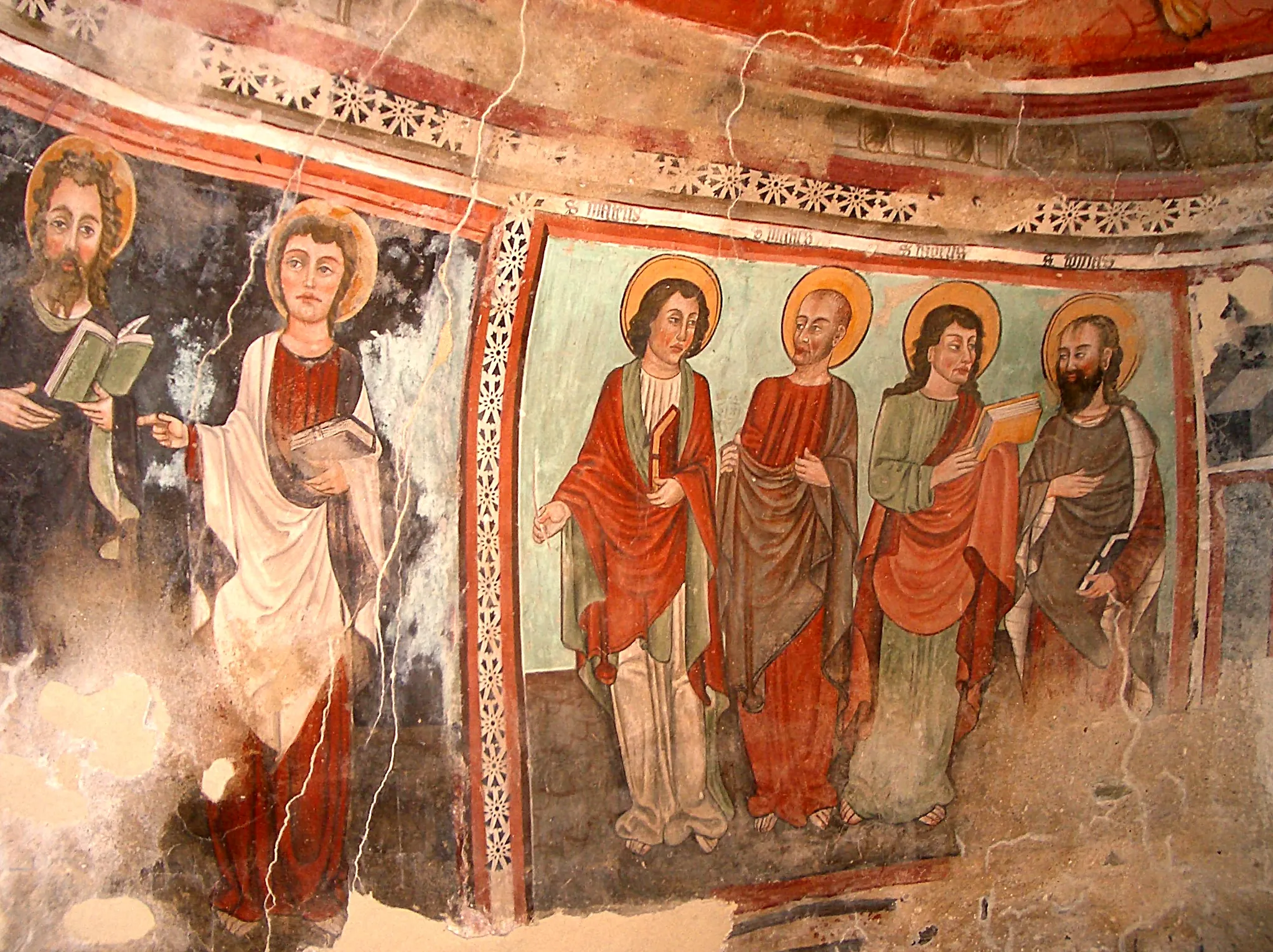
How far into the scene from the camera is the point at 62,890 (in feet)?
9.07

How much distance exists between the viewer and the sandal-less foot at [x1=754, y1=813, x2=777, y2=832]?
12.2ft

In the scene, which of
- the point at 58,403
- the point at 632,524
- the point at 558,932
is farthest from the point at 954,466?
the point at 58,403

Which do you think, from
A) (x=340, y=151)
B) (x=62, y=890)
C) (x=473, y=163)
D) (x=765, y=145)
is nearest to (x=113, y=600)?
(x=62, y=890)

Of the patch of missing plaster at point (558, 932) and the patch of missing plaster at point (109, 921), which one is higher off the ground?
the patch of missing plaster at point (109, 921)

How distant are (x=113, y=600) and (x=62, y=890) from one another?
0.73 metres

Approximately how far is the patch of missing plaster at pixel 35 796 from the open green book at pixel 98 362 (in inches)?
35.4

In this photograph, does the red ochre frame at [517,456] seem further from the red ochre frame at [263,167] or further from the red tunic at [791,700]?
the red tunic at [791,700]

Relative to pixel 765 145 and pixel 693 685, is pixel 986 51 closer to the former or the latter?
pixel 765 145

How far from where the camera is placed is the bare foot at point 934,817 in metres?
3.90

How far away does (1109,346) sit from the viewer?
12.8 feet

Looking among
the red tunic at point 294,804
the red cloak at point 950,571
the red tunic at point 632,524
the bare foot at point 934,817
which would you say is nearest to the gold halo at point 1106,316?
the red cloak at point 950,571

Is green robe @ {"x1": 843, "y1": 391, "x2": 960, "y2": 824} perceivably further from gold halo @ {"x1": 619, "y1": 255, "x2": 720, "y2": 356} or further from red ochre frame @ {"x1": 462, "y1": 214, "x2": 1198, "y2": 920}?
gold halo @ {"x1": 619, "y1": 255, "x2": 720, "y2": 356}

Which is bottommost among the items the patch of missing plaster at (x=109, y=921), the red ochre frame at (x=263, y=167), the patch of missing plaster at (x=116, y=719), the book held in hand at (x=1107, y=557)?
the patch of missing plaster at (x=109, y=921)

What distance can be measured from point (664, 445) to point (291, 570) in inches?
47.2
